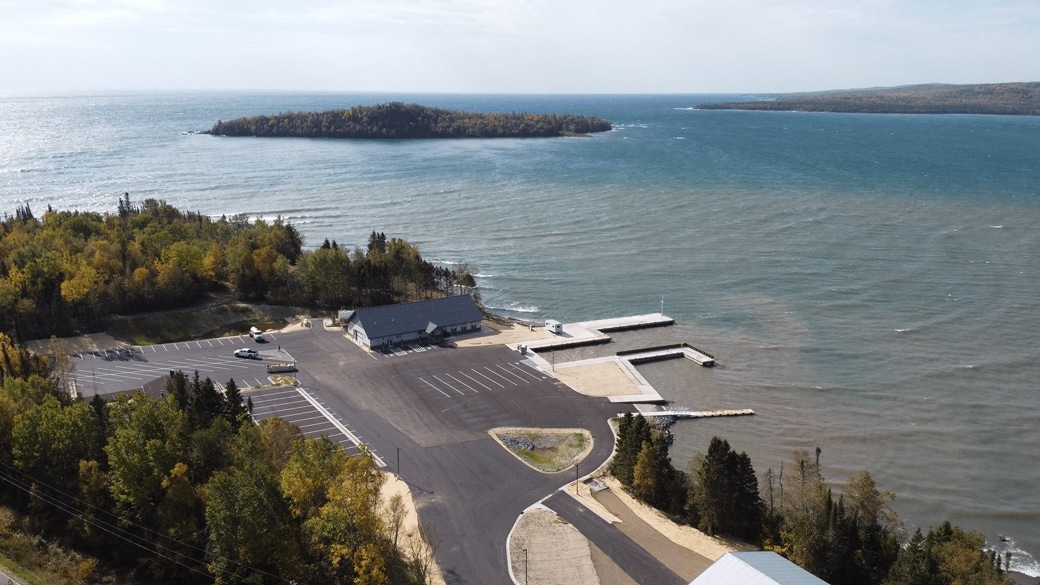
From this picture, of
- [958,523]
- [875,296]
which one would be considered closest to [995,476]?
[958,523]

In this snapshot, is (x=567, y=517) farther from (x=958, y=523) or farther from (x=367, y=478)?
(x=958, y=523)

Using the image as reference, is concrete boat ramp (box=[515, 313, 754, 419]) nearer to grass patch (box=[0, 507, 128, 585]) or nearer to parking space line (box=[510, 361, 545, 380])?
parking space line (box=[510, 361, 545, 380])

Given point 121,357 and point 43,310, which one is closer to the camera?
point 121,357

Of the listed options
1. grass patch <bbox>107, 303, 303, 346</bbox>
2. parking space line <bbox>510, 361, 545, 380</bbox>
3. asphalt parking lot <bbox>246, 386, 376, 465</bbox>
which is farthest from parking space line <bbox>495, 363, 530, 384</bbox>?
grass patch <bbox>107, 303, 303, 346</bbox>

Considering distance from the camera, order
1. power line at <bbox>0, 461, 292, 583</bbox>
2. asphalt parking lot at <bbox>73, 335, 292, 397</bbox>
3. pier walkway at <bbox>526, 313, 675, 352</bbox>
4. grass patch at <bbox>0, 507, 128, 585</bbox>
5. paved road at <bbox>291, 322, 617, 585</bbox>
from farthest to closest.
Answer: pier walkway at <bbox>526, 313, 675, 352</bbox> < asphalt parking lot at <bbox>73, 335, 292, 397</bbox> < paved road at <bbox>291, 322, 617, 585</bbox> < power line at <bbox>0, 461, 292, 583</bbox> < grass patch at <bbox>0, 507, 128, 585</bbox>

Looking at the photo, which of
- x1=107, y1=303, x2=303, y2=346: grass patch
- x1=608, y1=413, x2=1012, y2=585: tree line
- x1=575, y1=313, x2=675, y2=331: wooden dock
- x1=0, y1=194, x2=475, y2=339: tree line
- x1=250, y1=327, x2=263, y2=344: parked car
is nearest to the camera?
x1=608, y1=413, x2=1012, y2=585: tree line

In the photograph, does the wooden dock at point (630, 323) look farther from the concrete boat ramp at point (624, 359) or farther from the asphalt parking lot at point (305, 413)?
the asphalt parking lot at point (305, 413)

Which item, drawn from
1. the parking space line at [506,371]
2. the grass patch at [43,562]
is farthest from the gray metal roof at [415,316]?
the grass patch at [43,562]
